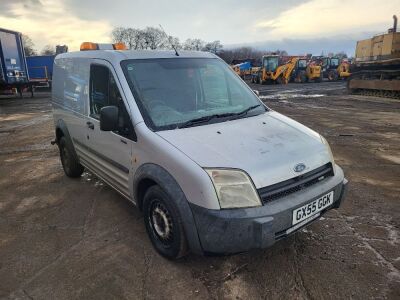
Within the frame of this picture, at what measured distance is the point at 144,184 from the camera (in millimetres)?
3291

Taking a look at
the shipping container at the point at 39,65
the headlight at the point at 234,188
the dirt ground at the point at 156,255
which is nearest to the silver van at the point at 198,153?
the headlight at the point at 234,188

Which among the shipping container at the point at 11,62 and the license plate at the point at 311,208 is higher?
the shipping container at the point at 11,62

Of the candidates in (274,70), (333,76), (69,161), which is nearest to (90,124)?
(69,161)

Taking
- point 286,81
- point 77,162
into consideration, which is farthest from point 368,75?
point 77,162

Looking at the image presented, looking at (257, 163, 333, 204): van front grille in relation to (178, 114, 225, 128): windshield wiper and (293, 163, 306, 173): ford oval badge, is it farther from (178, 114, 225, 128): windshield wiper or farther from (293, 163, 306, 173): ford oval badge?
(178, 114, 225, 128): windshield wiper

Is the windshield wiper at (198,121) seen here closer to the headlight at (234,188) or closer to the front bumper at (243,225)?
the headlight at (234,188)

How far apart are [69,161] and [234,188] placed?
367 centimetres

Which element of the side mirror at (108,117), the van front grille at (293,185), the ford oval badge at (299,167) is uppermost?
the side mirror at (108,117)

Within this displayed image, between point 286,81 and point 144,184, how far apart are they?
98.8 feet

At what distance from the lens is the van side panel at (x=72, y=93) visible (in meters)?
4.38

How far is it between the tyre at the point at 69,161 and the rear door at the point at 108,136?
878mm

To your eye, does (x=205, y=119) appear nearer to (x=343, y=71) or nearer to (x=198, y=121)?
(x=198, y=121)

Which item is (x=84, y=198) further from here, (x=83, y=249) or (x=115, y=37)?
(x=115, y=37)

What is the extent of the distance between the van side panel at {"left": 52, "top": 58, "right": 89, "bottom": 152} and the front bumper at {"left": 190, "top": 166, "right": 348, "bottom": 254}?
2.50 m
